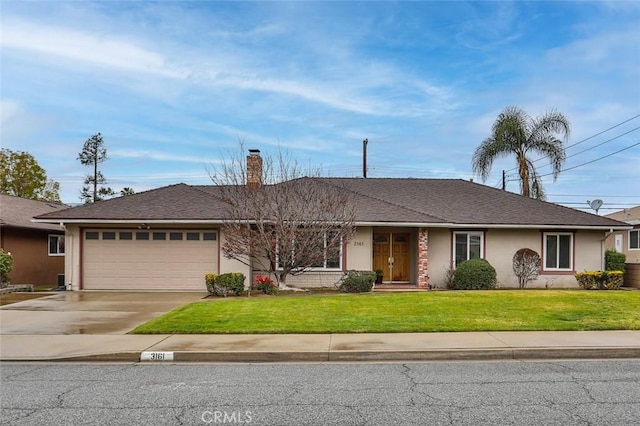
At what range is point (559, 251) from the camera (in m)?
21.7

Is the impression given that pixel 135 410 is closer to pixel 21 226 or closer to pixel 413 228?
pixel 413 228

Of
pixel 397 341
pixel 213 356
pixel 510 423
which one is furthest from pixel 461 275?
pixel 510 423

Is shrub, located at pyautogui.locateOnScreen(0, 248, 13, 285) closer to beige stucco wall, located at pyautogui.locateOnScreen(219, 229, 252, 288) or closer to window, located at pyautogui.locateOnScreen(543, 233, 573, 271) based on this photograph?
beige stucco wall, located at pyautogui.locateOnScreen(219, 229, 252, 288)

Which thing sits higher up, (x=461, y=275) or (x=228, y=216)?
(x=228, y=216)

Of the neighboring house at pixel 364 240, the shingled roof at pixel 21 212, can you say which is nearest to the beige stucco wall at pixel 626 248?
the neighboring house at pixel 364 240

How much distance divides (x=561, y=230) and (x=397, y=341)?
1440cm

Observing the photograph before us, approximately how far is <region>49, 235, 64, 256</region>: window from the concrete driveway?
8150 millimetres

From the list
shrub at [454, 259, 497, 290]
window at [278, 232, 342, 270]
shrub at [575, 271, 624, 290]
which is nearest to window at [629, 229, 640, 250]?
shrub at [575, 271, 624, 290]

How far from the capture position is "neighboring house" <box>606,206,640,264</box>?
2988cm

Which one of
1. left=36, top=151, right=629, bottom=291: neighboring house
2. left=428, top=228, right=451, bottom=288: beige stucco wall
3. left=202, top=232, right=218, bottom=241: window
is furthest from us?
left=428, top=228, right=451, bottom=288: beige stucco wall

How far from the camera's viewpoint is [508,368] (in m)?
8.34

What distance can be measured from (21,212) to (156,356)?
19.9 meters

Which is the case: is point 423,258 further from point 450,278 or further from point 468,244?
point 468,244

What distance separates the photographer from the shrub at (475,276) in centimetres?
1972
